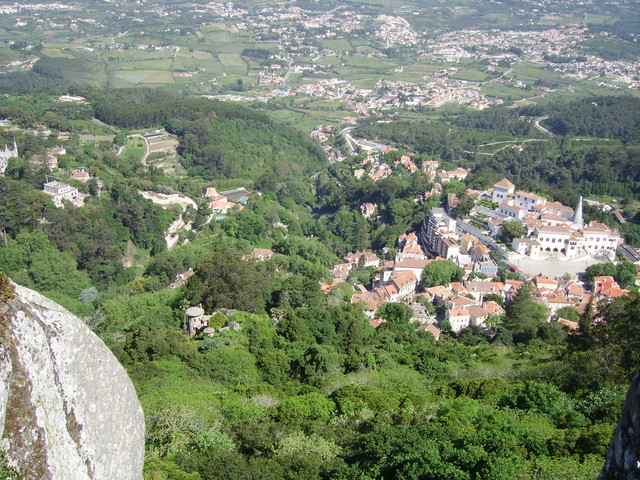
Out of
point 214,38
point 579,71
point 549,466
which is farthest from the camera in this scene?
point 214,38

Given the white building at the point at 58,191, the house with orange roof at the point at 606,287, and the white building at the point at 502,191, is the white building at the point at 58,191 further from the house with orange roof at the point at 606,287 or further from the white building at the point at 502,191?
the house with orange roof at the point at 606,287

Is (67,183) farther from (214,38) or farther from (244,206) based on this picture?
(214,38)

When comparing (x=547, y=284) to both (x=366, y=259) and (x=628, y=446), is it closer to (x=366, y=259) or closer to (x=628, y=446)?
(x=366, y=259)

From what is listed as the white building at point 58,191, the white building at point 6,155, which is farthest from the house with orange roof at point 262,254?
the white building at point 6,155

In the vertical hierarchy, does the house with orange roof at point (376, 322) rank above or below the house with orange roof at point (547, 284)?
above

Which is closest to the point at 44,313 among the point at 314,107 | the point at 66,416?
the point at 66,416

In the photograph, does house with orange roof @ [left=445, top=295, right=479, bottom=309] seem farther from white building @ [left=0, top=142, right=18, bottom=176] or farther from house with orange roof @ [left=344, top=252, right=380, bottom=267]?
white building @ [left=0, top=142, right=18, bottom=176]
